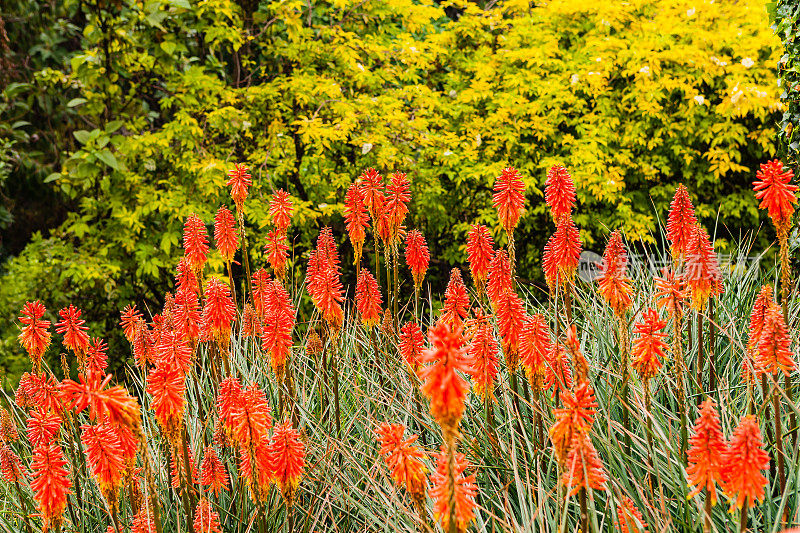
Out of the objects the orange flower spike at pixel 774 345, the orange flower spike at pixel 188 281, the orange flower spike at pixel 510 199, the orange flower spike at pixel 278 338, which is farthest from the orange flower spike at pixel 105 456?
the orange flower spike at pixel 774 345

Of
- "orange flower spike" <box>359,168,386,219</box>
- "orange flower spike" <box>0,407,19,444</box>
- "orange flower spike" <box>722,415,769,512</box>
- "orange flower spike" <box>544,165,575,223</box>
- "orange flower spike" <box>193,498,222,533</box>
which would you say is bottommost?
"orange flower spike" <box>193,498,222,533</box>

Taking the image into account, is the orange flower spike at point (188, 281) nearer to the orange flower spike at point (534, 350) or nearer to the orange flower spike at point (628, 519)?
the orange flower spike at point (534, 350)

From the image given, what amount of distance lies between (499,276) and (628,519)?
128cm

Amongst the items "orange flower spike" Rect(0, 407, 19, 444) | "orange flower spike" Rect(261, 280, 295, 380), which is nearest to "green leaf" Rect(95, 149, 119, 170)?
"orange flower spike" Rect(0, 407, 19, 444)

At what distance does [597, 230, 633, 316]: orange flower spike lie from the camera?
2.79m

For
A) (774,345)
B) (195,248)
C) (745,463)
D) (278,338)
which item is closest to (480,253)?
(278,338)

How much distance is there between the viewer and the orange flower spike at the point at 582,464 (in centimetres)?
171

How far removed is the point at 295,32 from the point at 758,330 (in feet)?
19.4

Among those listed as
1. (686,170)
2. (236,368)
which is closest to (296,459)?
(236,368)

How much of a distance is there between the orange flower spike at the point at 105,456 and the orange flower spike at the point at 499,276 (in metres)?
1.58

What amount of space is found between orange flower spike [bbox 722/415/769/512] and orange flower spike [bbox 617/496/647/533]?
1.12 ft

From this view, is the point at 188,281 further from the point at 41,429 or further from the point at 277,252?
the point at 41,429

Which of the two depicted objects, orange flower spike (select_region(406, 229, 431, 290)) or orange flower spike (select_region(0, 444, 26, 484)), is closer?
orange flower spike (select_region(0, 444, 26, 484))

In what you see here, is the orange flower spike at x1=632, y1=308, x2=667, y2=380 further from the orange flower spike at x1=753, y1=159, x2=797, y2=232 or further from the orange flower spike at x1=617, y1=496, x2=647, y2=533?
the orange flower spike at x1=753, y1=159, x2=797, y2=232
